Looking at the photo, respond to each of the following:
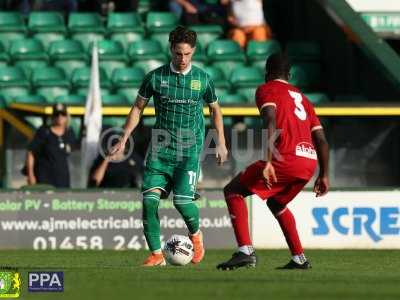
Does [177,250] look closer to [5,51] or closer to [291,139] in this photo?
[291,139]

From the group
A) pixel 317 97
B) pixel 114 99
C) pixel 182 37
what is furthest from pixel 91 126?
pixel 182 37

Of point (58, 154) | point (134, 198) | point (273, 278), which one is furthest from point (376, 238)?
point (273, 278)

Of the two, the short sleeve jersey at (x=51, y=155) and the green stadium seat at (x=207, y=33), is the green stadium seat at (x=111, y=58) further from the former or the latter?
the short sleeve jersey at (x=51, y=155)

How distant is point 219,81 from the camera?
2134 centimetres

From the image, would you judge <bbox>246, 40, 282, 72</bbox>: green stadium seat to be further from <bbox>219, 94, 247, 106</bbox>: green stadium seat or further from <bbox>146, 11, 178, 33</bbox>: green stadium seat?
<bbox>146, 11, 178, 33</bbox>: green stadium seat

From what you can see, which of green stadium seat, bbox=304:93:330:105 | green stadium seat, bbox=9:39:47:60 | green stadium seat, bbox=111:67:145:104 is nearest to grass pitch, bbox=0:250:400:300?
green stadium seat, bbox=304:93:330:105

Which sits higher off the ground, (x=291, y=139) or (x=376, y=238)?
(x=291, y=139)

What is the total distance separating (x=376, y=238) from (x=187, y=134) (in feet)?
18.3

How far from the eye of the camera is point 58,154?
18.4 m

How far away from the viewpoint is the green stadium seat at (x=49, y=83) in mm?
21062

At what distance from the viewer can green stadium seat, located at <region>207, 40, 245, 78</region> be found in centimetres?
2195

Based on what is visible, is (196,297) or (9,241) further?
(9,241)

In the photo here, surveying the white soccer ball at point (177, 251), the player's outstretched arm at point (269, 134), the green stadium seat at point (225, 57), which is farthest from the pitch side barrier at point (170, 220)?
the player's outstretched arm at point (269, 134)

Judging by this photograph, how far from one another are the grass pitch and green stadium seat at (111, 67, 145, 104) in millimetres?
6740
